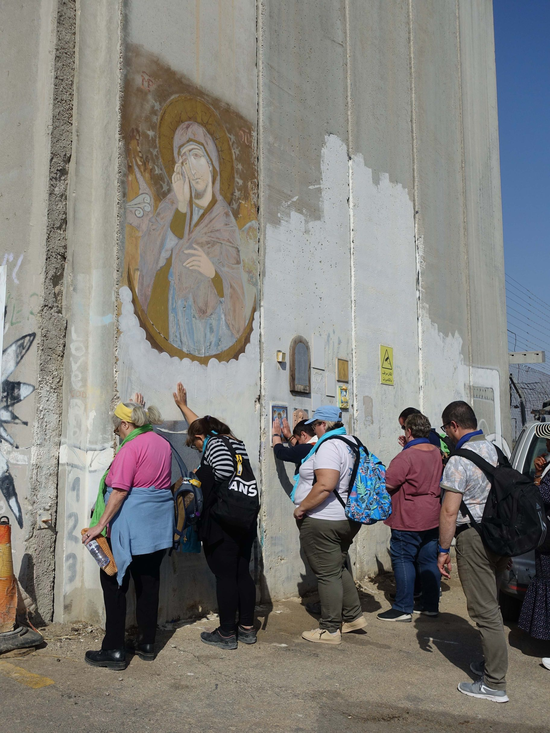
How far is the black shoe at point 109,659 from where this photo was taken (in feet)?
14.6

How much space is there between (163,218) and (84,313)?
1.05 metres

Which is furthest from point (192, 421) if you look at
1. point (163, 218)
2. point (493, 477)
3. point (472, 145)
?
point (472, 145)

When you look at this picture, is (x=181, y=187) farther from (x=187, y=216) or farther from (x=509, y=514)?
(x=509, y=514)

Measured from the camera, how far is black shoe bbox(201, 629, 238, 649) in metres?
5.02

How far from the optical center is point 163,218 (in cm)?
583

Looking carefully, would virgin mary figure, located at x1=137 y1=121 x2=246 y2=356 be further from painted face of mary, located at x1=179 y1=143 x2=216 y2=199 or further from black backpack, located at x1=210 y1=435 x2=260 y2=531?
black backpack, located at x1=210 y1=435 x2=260 y2=531

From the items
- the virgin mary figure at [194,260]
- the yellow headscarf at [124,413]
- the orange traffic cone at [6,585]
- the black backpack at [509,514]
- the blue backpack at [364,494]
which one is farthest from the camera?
the virgin mary figure at [194,260]

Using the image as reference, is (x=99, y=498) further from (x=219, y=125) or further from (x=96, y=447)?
(x=219, y=125)

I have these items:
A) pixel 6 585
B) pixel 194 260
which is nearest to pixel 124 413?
pixel 6 585

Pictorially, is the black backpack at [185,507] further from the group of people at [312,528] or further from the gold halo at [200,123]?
the gold halo at [200,123]

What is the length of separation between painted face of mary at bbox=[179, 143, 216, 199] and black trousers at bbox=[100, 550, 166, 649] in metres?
3.15

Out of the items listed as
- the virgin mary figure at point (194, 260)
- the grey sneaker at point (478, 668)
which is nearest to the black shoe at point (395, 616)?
the grey sneaker at point (478, 668)

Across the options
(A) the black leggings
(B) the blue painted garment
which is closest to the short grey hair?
(B) the blue painted garment

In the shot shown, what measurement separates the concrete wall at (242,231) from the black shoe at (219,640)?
0.56 meters
